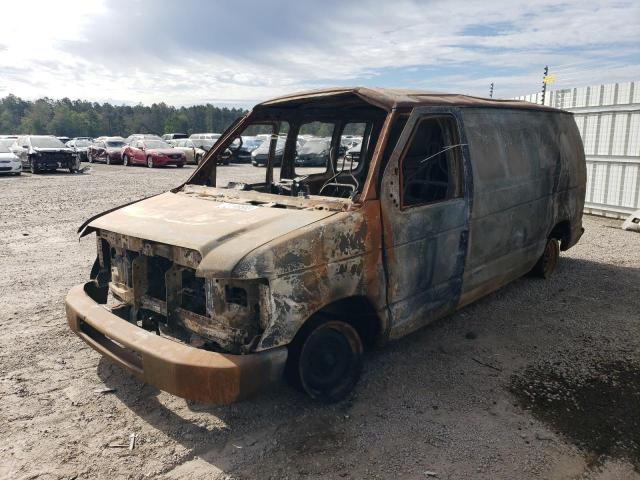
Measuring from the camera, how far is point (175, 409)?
346 centimetres

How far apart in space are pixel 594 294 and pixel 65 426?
5442mm

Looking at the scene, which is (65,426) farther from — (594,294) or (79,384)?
(594,294)

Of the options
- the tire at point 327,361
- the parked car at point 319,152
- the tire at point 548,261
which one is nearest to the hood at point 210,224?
the tire at point 327,361

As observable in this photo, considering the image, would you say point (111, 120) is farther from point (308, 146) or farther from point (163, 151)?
point (308, 146)

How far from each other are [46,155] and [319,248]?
2108cm

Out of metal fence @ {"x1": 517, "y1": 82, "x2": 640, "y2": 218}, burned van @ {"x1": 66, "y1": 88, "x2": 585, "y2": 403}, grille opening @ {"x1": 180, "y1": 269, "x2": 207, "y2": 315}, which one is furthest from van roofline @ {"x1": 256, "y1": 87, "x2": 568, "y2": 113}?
metal fence @ {"x1": 517, "y1": 82, "x2": 640, "y2": 218}

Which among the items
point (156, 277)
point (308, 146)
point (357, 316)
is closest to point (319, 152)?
point (308, 146)

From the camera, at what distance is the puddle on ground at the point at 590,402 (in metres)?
3.11

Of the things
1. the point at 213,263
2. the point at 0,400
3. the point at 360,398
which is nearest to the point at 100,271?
the point at 0,400

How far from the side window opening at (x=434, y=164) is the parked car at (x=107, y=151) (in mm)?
24959

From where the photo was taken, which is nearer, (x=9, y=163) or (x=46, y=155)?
(x=9, y=163)

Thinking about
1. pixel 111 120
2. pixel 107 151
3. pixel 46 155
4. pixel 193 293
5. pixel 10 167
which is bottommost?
pixel 193 293

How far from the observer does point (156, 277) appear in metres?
3.54

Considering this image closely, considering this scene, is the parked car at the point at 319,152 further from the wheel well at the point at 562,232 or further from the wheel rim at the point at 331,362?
the wheel well at the point at 562,232
